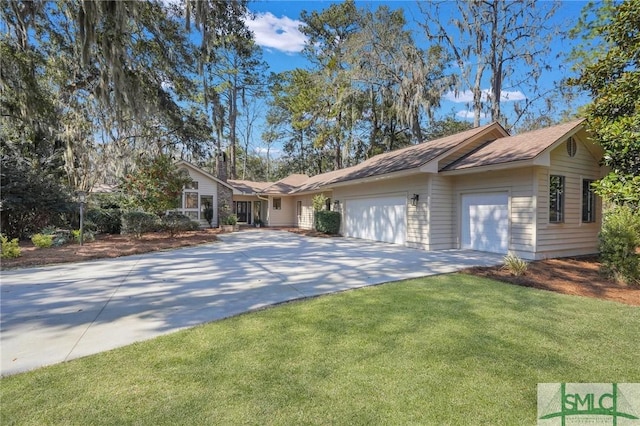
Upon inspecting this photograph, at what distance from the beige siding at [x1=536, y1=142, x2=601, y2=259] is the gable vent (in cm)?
11

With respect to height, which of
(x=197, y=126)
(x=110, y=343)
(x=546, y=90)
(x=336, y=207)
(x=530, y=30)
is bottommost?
(x=110, y=343)

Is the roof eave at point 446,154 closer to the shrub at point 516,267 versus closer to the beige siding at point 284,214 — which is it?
the shrub at point 516,267

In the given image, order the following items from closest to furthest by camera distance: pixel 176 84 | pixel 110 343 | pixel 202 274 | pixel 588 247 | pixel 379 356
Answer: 1. pixel 379 356
2. pixel 110 343
3. pixel 202 274
4. pixel 588 247
5. pixel 176 84

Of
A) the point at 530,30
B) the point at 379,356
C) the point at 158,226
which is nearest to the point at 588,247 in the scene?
the point at 379,356

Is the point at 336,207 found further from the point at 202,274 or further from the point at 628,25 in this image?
the point at 628,25

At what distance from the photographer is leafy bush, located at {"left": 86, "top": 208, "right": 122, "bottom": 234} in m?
15.2

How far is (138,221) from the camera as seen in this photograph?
42.9 feet

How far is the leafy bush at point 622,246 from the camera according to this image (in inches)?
241

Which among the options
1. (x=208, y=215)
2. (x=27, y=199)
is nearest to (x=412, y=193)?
(x=27, y=199)

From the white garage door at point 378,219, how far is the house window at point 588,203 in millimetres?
5108

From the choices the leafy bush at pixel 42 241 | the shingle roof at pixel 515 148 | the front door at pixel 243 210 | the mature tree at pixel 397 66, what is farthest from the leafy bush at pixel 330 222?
the front door at pixel 243 210

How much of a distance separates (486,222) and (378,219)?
4.35m

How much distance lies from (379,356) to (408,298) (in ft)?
6.47

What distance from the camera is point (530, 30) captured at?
17031 mm
